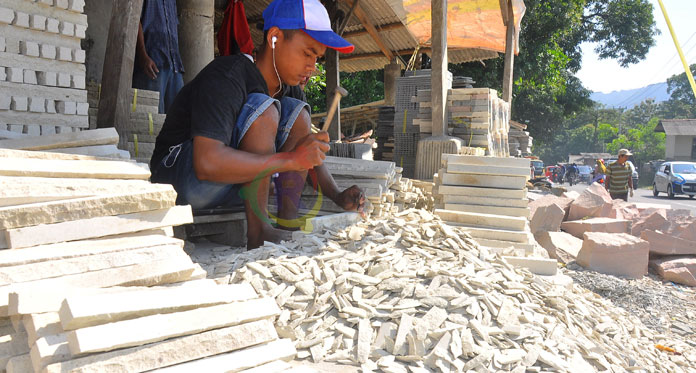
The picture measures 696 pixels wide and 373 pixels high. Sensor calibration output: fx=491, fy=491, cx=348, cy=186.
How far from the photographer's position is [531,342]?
221cm

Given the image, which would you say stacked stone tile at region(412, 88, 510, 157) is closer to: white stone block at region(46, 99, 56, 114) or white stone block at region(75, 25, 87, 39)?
white stone block at region(75, 25, 87, 39)

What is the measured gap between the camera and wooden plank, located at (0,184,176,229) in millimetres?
1576

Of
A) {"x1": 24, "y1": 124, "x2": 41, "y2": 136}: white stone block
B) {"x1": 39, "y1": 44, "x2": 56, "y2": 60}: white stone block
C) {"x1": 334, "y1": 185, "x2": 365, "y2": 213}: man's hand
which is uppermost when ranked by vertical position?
{"x1": 39, "y1": 44, "x2": 56, "y2": 60}: white stone block

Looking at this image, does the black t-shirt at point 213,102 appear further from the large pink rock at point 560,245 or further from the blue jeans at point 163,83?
the large pink rock at point 560,245

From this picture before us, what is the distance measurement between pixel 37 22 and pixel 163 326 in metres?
2.17

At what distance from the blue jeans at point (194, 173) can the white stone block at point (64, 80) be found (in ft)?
2.19

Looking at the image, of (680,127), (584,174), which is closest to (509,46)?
(584,174)

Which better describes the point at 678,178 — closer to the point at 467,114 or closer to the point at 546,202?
the point at 546,202

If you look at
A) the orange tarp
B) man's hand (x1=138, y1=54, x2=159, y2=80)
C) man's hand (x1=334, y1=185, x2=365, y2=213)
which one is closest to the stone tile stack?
man's hand (x1=334, y1=185, x2=365, y2=213)

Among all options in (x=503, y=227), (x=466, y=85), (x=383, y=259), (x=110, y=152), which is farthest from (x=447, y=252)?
(x=466, y=85)

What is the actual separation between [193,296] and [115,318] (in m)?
0.25

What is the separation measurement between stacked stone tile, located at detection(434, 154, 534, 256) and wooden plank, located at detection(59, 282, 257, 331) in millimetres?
2803

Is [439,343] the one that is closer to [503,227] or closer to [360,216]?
[360,216]

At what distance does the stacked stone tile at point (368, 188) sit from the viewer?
11.4 ft
